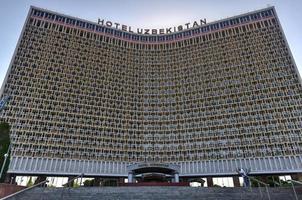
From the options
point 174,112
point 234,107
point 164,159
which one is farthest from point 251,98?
point 164,159

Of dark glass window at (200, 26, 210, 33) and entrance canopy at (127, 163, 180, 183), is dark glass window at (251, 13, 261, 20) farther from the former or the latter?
entrance canopy at (127, 163, 180, 183)

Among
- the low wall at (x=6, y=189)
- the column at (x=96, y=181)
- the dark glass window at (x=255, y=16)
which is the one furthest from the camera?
the dark glass window at (x=255, y=16)

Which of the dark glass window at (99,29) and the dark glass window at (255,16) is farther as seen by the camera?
the dark glass window at (99,29)

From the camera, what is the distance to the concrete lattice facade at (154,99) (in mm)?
72562

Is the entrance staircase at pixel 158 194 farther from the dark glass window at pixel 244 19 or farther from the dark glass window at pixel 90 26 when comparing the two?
the dark glass window at pixel 90 26

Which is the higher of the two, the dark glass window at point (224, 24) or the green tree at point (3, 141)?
the dark glass window at point (224, 24)

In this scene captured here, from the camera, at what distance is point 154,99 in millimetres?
92812

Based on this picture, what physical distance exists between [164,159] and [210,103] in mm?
25251

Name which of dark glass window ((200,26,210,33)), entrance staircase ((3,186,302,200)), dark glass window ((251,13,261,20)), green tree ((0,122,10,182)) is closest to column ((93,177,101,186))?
green tree ((0,122,10,182))

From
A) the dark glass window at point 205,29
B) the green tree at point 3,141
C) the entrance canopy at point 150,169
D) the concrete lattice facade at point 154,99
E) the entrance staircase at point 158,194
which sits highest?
the dark glass window at point 205,29

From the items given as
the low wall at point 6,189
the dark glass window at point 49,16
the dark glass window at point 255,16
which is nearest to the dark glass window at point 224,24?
the dark glass window at point 255,16

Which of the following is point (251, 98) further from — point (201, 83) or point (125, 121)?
point (125, 121)

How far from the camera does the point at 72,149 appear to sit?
73938 mm

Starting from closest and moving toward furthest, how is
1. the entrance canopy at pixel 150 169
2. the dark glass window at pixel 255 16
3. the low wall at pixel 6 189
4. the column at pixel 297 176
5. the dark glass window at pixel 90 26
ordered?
1. the low wall at pixel 6 189
2. the entrance canopy at pixel 150 169
3. the column at pixel 297 176
4. the dark glass window at pixel 255 16
5. the dark glass window at pixel 90 26
